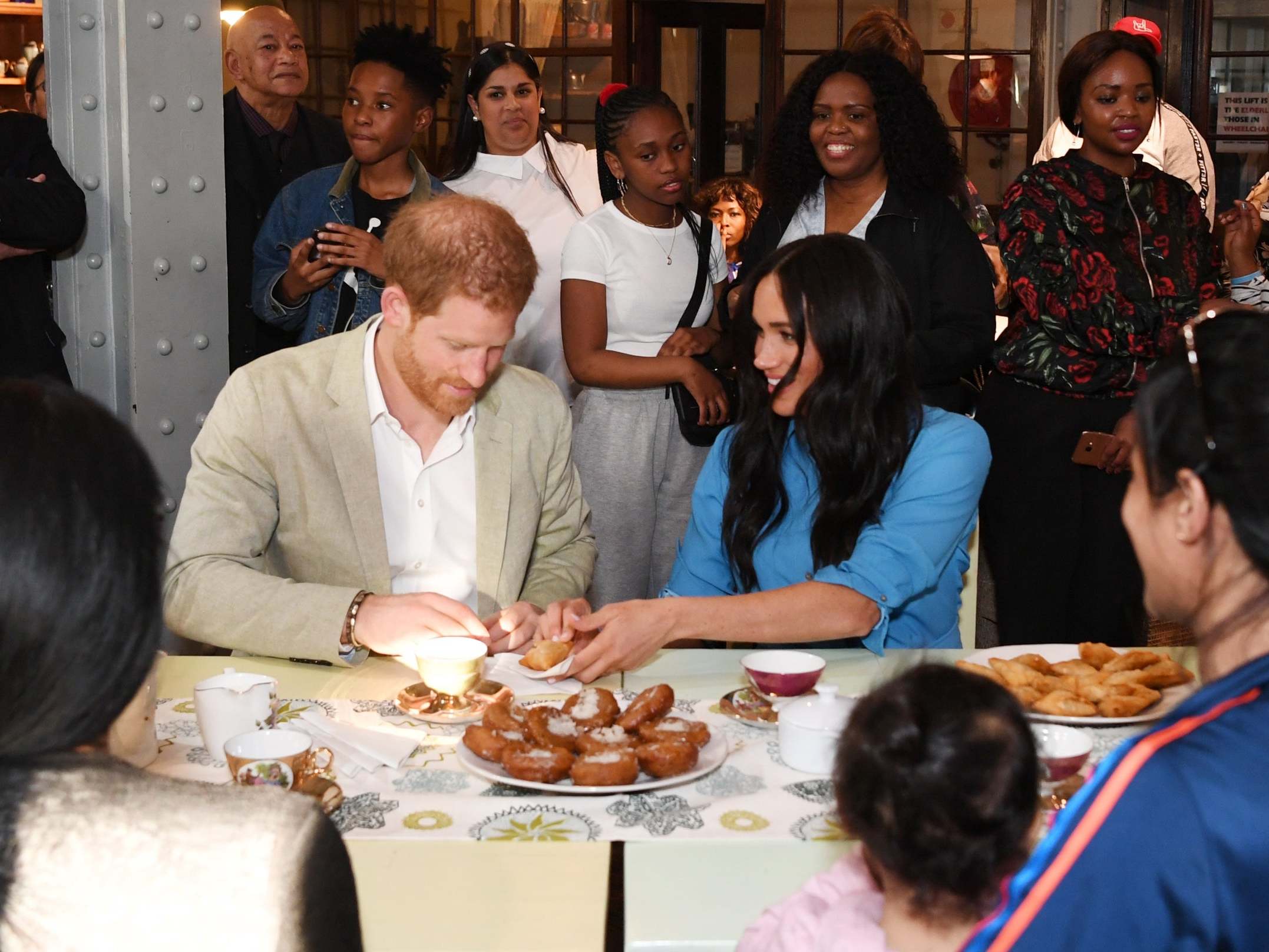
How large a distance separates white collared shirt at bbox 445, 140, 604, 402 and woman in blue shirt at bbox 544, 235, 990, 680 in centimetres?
125

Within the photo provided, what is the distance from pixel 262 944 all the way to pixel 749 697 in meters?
1.00

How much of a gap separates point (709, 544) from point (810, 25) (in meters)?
4.42

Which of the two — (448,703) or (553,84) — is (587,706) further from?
(553,84)

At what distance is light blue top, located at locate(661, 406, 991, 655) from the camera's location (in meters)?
2.10

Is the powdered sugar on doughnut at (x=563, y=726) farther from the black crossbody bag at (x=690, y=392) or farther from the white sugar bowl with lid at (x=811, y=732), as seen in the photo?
the black crossbody bag at (x=690, y=392)

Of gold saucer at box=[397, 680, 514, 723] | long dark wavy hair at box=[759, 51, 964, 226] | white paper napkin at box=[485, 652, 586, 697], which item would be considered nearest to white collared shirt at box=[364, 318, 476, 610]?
white paper napkin at box=[485, 652, 586, 697]

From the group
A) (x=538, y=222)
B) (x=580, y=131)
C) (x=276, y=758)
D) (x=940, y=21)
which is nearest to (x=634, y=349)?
(x=538, y=222)

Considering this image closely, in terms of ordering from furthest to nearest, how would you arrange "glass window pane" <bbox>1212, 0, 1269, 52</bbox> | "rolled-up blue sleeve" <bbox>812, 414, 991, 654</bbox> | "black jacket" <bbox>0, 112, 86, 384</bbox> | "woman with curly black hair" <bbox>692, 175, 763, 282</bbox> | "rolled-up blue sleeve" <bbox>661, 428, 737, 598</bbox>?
"glass window pane" <bbox>1212, 0, 1269, 52</bbox>, "woman with curly black hair" <bbox>692, 175, 763, 282</bbox>, "black jacket" <bbox>0, 112, 86, 384</bbox>, "rolled-up blue sleeve" <bbox>661, 428, 737, 598</bbox>, "rolled-up blue sleeve" <bbox>812, 414, 991, 654</bbox>

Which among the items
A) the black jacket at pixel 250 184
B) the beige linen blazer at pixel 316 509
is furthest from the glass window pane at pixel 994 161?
the beige linen blazer at pixel 316 509

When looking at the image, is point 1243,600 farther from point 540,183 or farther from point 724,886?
point 540,183

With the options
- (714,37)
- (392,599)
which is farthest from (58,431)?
(714,37)

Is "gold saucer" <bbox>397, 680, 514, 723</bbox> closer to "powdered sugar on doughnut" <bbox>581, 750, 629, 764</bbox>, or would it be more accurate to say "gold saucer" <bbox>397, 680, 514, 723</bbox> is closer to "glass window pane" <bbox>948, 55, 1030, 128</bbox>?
"powdered sugar on doughnut" <bbox>581, 750, 629, 764</bbox>

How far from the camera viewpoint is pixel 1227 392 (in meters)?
0.96

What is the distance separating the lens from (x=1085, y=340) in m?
3.04
